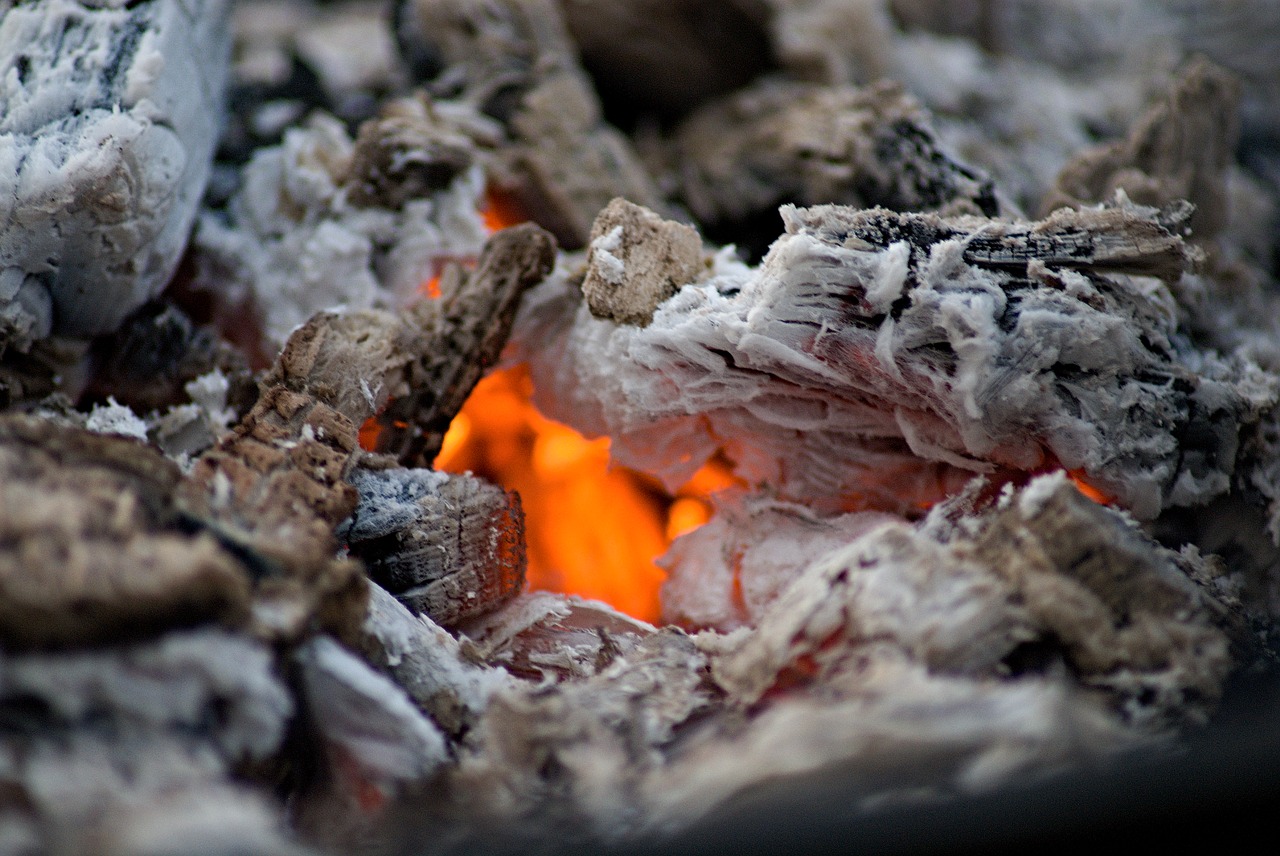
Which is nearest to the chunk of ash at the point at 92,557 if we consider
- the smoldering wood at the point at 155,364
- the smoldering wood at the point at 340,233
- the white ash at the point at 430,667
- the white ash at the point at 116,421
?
the white ash at the point at 430,667

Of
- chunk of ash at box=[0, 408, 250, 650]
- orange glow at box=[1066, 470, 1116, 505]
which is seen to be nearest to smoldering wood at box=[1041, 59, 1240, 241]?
orange glow at box=[1066, 470, 1116, 505]

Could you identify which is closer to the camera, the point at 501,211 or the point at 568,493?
the point at 568,493

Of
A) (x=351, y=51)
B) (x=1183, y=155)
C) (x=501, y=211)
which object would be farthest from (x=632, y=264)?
(x=351, y=51)

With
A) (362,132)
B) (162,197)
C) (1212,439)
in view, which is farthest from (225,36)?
(1212,439)

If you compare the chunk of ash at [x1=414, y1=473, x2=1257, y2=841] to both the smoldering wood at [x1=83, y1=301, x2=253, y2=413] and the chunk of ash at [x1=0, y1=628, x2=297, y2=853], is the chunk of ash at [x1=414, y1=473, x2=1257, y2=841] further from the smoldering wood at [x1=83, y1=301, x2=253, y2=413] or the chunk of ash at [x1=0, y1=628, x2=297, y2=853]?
the smoldering wood at [x1=83, y1=301, x2=253, y2=413]

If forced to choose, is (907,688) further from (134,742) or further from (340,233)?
(340,233)
